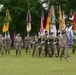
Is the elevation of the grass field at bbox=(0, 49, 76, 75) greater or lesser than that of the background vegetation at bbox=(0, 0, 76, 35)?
lesser

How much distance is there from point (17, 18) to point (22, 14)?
94cm

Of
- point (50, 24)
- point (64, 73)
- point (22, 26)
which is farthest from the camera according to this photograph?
point (22, 26)

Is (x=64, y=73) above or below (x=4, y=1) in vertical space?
below

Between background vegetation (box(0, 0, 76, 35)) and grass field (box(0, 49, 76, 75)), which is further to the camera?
background vegetation (box(0, 0, 76, 35))

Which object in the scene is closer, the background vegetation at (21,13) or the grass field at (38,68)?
the grass field at (38,68)

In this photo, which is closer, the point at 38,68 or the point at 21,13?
the point at 38,68

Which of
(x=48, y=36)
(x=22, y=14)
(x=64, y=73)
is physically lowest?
(x=64, y=73)

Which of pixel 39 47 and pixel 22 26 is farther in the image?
pixel 22 26

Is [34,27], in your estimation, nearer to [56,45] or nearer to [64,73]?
[56,45]

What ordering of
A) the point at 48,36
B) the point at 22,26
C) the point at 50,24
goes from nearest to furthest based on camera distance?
the point at 48,36 < the point at 50,24 < the point at 22,26

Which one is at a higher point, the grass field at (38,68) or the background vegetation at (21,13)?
the background vegetation at (21,13)

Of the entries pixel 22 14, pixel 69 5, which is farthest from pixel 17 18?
pixel 69 5

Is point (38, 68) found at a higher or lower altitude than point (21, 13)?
lower

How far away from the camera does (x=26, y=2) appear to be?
53688 millimetres
